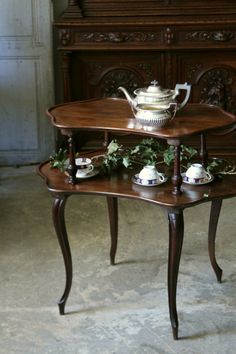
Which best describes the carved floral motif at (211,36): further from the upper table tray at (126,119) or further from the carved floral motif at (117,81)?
the upper table tray at (126,119)

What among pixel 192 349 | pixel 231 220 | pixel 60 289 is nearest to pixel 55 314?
Answer: pixel 60 289

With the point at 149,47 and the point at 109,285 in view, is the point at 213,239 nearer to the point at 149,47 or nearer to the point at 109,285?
the point at 109,285

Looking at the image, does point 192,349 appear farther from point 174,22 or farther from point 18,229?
point 174,22

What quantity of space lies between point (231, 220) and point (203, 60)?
3.87 ft

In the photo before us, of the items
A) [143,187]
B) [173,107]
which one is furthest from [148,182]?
[173,107]

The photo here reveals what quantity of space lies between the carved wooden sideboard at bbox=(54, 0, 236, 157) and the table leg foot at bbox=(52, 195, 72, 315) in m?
1.78

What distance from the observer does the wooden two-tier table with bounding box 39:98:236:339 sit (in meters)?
2.18

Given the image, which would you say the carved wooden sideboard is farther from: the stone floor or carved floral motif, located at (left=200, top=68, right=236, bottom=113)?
the stone floor

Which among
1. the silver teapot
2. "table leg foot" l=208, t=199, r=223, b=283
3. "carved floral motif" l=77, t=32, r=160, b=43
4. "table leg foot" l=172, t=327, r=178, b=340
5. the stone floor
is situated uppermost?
the silver teapot

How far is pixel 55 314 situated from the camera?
2471 mm

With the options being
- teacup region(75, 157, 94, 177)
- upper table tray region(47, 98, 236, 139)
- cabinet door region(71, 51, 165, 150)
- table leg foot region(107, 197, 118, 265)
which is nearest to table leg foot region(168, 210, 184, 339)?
upper table tray region(47, 98, 236, 139)

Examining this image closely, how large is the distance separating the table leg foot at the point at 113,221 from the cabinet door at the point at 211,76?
146cm

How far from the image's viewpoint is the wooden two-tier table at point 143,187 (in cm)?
218

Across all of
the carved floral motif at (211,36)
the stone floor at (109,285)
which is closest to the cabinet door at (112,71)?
the carved floral motif at (211,36)
